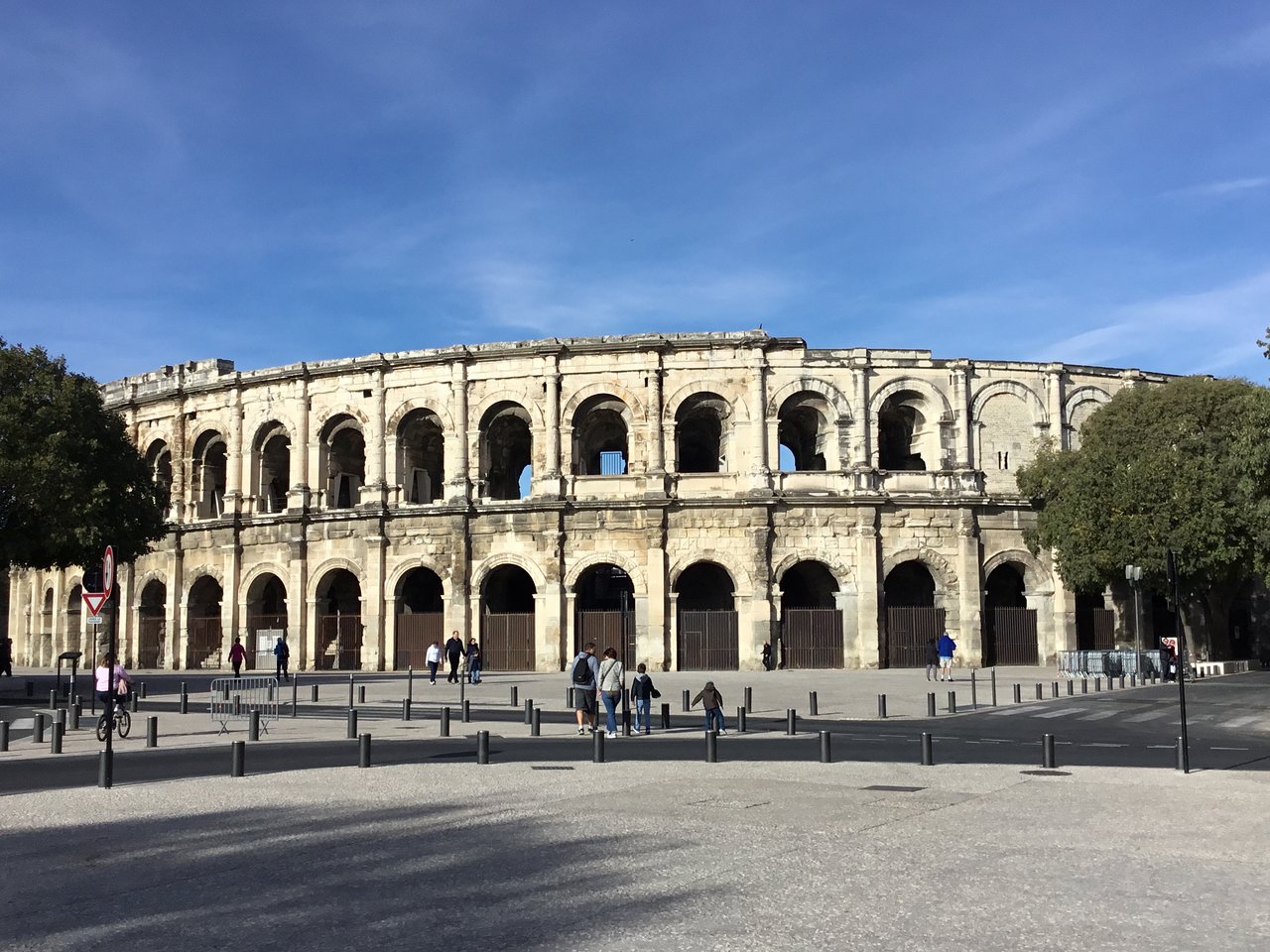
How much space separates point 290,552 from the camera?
4047cm

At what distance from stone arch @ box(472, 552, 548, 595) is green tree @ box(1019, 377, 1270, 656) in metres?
15.9

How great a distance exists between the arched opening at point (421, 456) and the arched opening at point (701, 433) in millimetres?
8610

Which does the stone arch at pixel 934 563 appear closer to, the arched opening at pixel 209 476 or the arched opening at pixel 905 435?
the arched opening at pixel 905 435

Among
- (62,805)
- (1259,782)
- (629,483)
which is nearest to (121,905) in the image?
(62,805)

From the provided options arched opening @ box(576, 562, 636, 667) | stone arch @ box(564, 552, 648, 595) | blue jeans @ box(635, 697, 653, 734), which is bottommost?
blue jeans @ box(635, 697, 653, 734)

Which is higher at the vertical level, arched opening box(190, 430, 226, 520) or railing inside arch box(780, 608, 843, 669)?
arched opening box(190, 430, 226, 520)

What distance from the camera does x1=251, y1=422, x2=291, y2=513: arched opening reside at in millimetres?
42281

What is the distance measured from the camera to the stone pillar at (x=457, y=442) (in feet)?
127

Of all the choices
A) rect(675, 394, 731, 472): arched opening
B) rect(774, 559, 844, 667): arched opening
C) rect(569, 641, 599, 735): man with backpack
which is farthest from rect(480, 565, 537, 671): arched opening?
rect(569, 641, 599, 735): man with backpack

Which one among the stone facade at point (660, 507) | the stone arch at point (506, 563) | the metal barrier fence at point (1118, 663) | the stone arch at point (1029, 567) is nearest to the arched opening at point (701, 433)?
the stone facade at point (660, 507)

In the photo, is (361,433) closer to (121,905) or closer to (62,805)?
(62,805)

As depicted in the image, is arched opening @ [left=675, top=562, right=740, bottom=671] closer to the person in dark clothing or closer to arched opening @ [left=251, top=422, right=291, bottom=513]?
the person in dark clothing

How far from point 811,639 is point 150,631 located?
25319mm

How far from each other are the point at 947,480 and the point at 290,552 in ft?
73.6
